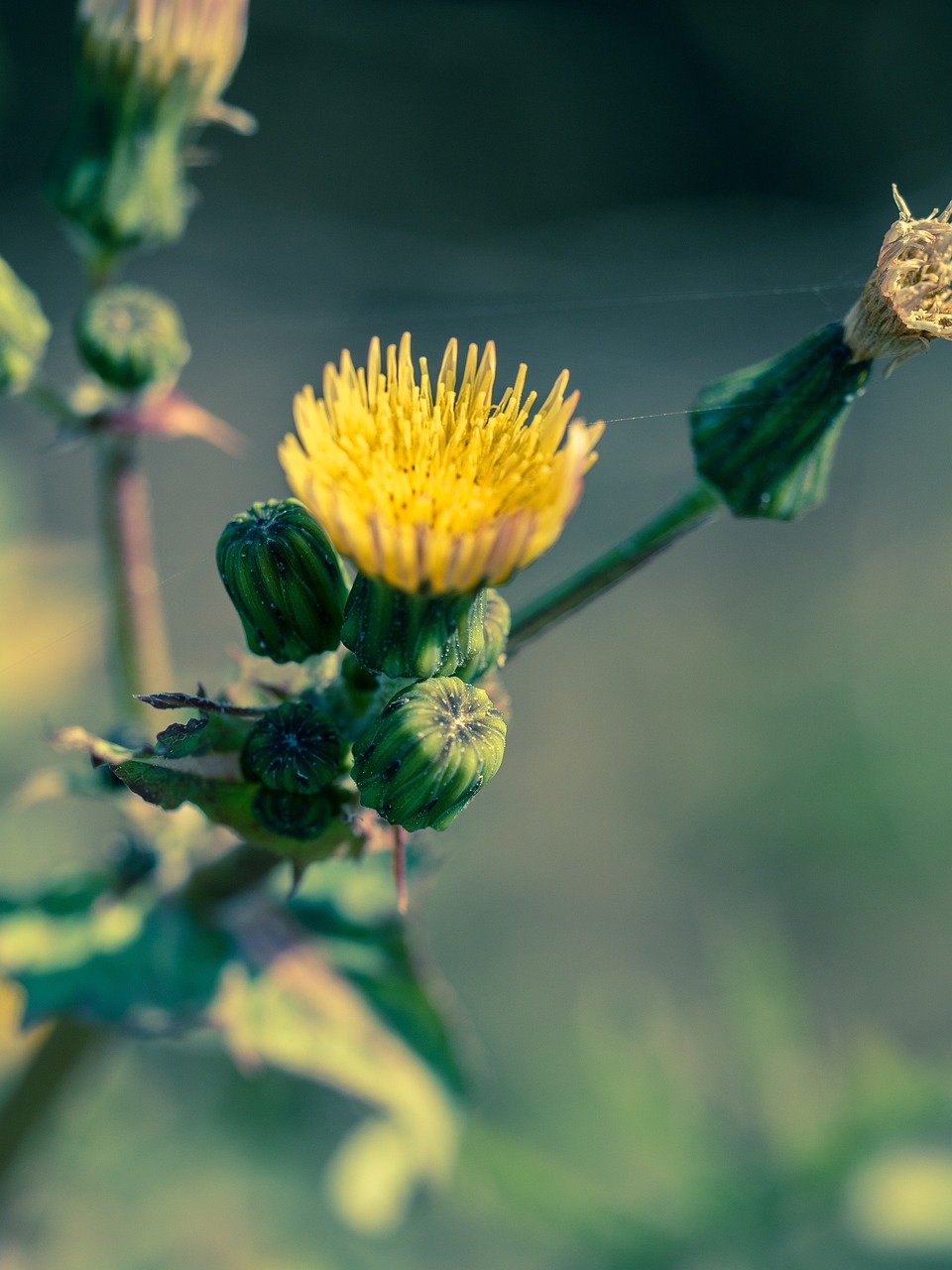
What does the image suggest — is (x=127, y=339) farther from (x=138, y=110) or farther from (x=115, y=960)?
(x=115, y=960)

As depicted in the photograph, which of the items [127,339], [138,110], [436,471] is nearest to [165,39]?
[138,110]

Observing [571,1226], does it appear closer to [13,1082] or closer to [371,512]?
[13,1082]

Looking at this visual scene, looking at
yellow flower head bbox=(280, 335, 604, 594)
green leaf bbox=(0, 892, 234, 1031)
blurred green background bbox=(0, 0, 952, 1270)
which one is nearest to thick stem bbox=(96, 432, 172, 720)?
blurred green background bbox=(0, 0, 952, 1270)

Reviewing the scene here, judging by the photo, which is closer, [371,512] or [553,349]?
[371,512]

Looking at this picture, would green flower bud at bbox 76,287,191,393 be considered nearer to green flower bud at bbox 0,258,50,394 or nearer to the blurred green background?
green flower bud at bbox 0,258,50,394

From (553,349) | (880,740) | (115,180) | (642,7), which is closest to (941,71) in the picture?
(642,7)

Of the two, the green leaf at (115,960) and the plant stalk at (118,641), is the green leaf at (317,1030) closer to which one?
the green leaf at (115,960)
